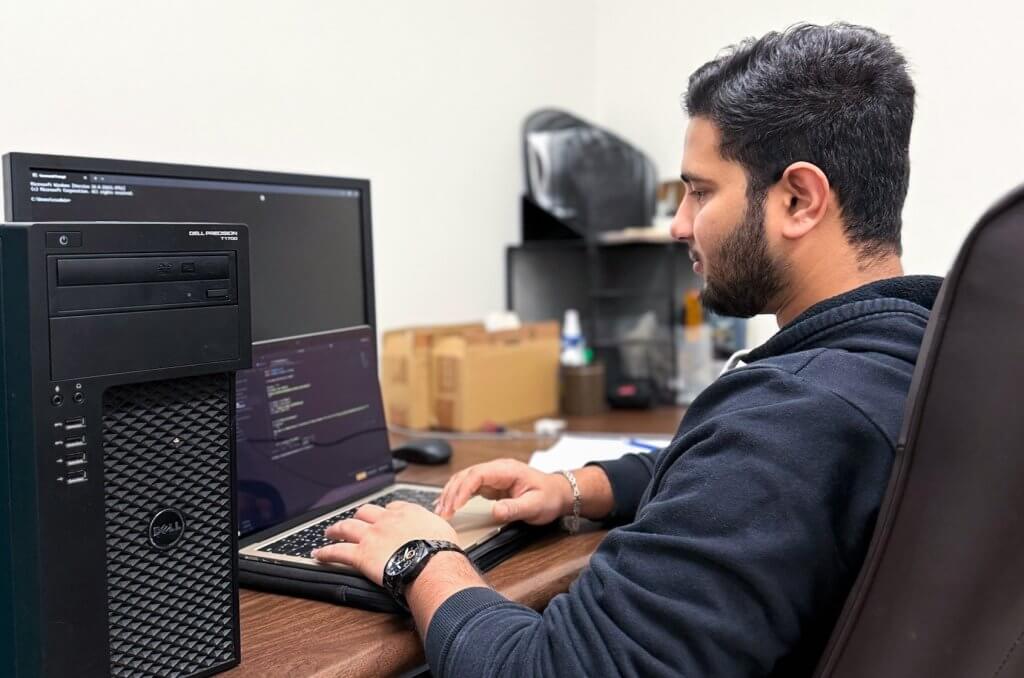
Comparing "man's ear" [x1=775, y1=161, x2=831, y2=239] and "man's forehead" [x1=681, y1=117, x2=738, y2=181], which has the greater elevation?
"man's forehead" [x1=681, y1=117, x2=738, y2=181]

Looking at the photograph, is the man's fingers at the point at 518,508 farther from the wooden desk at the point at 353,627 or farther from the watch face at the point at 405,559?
the watch face at the point at 405,559

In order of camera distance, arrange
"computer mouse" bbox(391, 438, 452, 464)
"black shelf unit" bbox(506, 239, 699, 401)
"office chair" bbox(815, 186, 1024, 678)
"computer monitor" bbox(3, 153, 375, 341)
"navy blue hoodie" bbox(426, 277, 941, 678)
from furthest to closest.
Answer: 1. "black shelf unit" bbox(506, 239, 699, 401)
2. "computer mouse" bbox(391, 438, 452, 464)
3. "computer monitor" bbox(3, 153, 375, 341)
4. "navy blue hoodie" bbox(426, 277, 941, 678)
5. "office chair" bbox(815, 186, 1024, 678)

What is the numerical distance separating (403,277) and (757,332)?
87 cm

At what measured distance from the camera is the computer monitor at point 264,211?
0.94 metres

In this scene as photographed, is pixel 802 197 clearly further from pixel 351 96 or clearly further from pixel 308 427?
pixel 351 96

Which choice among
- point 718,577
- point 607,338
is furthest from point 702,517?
point 607,338

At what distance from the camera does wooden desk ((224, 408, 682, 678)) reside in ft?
2.55

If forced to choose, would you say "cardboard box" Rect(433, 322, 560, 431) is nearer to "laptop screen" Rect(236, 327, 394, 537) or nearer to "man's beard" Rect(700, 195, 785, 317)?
"laptop screen" Rect(236, 327, 394, 537)

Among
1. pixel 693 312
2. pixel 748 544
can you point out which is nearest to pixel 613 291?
pixel 693 312

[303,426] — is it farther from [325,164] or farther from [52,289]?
[325,164]

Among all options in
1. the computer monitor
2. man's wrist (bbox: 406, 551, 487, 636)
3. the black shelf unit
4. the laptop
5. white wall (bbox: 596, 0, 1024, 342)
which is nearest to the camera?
man's wrist (bbox: 406, 551, 487, 636)

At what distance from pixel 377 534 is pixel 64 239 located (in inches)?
17.5

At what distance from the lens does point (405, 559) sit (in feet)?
2.89

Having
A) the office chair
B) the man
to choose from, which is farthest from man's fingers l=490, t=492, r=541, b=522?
the office chair
